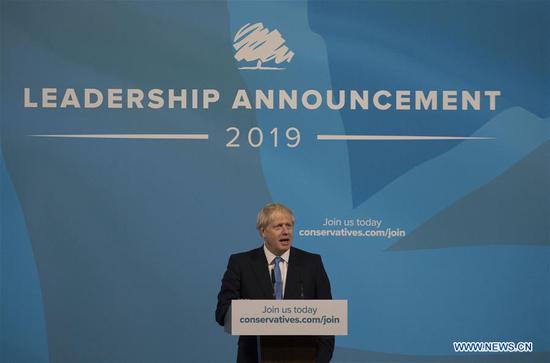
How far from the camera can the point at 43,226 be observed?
233 inches

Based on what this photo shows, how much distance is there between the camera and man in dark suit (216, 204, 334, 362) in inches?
160

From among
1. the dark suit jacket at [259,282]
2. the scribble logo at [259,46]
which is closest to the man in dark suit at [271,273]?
the dark suit jacket at [259,282]

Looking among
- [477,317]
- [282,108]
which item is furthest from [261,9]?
[477,317]

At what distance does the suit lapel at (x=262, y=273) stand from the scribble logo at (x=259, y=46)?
6.74ft

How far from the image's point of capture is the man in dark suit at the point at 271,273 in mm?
4070

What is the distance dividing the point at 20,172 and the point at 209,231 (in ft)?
4.76

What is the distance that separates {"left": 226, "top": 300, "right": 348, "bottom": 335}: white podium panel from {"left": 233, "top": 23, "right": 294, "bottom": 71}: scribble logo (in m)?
2.64

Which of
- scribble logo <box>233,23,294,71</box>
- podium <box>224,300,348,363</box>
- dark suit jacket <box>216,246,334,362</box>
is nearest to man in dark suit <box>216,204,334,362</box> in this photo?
dark suit jacket <box>216,246,334,362</box>

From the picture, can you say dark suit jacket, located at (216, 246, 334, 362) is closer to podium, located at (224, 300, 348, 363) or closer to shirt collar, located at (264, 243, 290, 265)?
shirt collar, located at (264, 243, 290, 265)

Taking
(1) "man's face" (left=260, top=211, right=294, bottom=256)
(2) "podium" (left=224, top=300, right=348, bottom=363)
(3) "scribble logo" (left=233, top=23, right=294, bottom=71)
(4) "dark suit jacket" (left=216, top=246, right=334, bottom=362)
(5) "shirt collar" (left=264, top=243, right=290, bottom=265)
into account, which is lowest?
(2) "podium" (left=224, top=300, right=348, bottom=363)

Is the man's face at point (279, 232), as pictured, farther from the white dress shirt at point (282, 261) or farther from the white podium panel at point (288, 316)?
the white podium panel at point (288, 316)

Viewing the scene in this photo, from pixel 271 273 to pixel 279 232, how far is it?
0.22 m

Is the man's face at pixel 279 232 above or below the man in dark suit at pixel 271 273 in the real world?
above

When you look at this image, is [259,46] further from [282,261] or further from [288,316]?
[288,316]
